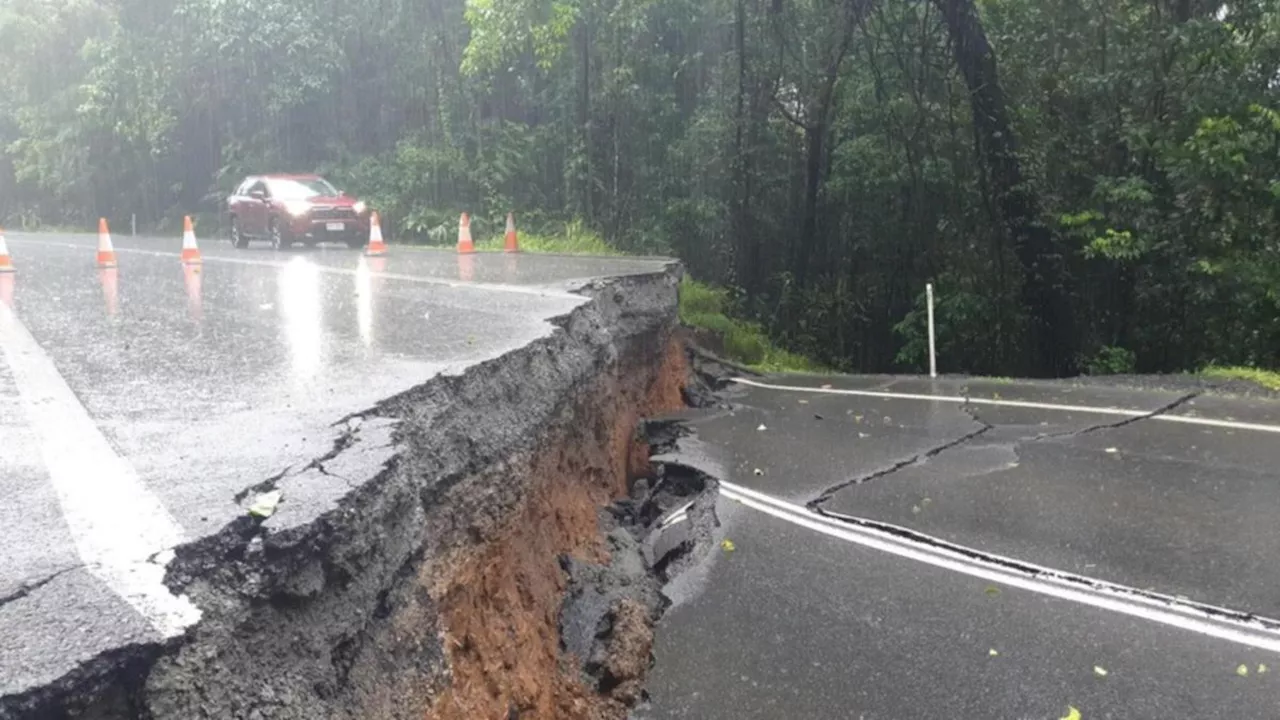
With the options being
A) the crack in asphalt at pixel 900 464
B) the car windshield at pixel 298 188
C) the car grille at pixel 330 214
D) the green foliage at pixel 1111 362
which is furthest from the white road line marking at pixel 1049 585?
the car windshield at pixel 298 188

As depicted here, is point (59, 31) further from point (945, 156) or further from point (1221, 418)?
point (1221, 418)

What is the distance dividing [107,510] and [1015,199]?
50.4 ft

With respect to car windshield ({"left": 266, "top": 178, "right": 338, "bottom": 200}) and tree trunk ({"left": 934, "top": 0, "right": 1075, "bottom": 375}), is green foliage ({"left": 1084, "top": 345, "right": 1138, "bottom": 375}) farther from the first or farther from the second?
car windshield ({"left": 266, "top": 178, "right": 338, "bottom": 200})

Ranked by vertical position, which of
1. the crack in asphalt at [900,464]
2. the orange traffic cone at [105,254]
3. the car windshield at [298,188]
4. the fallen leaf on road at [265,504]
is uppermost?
the car windshield at [298,188]

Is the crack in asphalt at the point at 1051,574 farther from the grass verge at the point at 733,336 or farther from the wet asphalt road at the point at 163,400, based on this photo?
the grass verge at the point at 733,336

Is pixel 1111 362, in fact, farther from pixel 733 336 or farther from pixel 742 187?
pixel 742 187

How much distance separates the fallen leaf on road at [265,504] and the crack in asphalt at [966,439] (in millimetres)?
4739

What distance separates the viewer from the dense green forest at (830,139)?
15.5 meters

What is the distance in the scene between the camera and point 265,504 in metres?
3.50

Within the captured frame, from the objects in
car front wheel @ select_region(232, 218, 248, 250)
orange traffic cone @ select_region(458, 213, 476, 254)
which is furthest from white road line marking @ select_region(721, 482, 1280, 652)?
car front wheel @ select_region(232, 218, 248, 250)

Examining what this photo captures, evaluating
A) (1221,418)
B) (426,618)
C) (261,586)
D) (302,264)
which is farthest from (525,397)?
(302,264)

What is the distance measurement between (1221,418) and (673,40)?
17.5 meters

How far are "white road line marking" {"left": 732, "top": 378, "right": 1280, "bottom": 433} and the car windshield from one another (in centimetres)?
1405

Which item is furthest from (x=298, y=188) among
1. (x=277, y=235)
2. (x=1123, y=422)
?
(x=1123, y=422)
